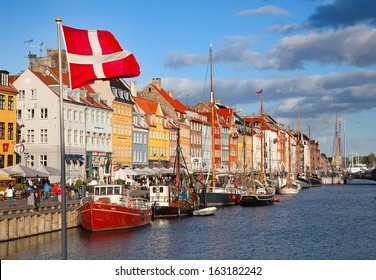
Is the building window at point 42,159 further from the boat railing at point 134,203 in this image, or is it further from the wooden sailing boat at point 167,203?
the boat railing at point 134,203

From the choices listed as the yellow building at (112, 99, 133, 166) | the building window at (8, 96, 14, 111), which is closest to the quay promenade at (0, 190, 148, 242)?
Result: the building window at (8, 96, 14, 111)

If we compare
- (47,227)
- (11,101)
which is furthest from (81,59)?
(11,101)

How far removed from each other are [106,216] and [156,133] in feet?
223

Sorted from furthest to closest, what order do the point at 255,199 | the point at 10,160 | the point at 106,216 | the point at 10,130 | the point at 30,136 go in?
the point at 255,199 → the point at 30,136 → the point at 10,130 → the point at 10,160 → the point at 106,216

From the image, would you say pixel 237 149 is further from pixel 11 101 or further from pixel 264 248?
pixel 264 248

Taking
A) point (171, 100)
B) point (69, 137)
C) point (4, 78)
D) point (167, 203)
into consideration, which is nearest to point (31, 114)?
point (69, 137)

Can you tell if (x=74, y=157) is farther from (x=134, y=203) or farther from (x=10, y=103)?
(x=134, y=203)

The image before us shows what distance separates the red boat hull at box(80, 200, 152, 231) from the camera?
5178 centimetres

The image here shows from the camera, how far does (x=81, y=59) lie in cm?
2055

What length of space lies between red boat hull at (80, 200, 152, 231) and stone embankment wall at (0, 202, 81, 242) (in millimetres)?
2057

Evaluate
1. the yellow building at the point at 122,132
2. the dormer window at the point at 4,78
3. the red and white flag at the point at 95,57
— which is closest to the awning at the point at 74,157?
the yellow building at the point at 122,132

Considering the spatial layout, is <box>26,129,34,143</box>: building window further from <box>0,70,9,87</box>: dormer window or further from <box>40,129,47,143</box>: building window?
<box>0,70,9,87</box>: dormer window

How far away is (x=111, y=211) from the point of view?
174ft

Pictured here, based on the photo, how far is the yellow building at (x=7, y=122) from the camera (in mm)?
75000
